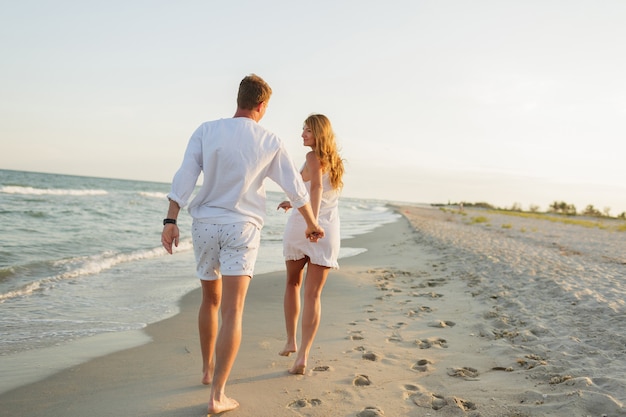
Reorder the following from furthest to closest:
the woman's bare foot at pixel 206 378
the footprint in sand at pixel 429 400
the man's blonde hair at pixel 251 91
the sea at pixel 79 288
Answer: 1. the sea at pixel 79 288
2. the woman's bare foot at pixel 206 378
3. the footprint in sand at pixel 429 400
4. the man's blonde hair at pixel 251 91

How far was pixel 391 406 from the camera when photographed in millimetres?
3043

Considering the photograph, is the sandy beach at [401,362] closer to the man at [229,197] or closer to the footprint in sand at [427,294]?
the footprint in sand at [427,294]

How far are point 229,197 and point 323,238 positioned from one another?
1.12 m

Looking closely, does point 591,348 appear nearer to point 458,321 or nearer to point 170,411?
point 458,321

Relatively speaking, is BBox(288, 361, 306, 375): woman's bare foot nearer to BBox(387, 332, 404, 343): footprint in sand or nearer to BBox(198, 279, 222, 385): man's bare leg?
BBox(198, 279, 222, 385): man's bare leg

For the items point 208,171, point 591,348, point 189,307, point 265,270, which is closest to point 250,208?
point 208,171

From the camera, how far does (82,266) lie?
8734 millimetres

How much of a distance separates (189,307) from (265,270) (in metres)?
3.16

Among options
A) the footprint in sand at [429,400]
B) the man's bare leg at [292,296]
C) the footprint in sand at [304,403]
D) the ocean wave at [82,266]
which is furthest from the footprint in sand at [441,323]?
the ocean wave at [82,266]

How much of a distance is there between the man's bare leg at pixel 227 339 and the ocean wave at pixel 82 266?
4639mm

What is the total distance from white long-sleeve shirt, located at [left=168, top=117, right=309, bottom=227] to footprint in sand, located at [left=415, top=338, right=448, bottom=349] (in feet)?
7.59

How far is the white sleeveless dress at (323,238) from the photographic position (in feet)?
12.3

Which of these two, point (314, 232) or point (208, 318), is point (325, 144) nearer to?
point (314, 232)

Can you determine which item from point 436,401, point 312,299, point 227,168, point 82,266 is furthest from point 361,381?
point 82,266
